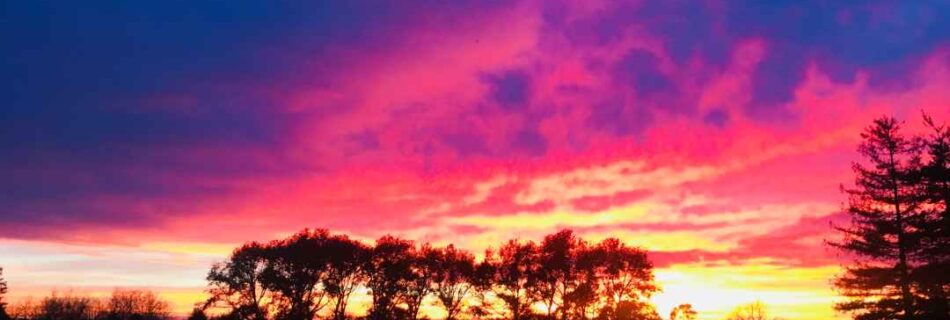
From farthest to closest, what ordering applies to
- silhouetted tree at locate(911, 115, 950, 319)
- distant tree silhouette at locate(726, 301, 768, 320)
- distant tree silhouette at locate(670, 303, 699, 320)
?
distant tree silhouette at locate(726, 301, 768, 320) → distant tree silhouette at locate(670, 303, 699, 320) → silhouetted tree at locate(911, 115, 950, 319)

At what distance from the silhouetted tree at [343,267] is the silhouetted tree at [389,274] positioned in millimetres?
1225

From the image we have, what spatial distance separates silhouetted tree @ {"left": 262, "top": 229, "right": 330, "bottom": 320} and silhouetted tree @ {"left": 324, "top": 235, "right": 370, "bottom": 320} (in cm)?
71

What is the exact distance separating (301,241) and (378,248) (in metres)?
9.39

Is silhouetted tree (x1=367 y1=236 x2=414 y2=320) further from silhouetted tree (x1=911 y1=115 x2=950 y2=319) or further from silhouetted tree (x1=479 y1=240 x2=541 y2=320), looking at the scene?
silhouetted tree (x1=911 y1=115 x2=950 y2=319)

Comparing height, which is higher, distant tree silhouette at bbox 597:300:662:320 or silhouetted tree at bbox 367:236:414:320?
silhouetted tree at bbox 367:236:414:320

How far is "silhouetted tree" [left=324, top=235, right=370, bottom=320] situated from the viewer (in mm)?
80438

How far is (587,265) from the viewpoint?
3113 inches

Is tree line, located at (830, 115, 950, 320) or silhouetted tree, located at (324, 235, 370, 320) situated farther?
silhouetted tree, located at (324, 235, 370, 320)

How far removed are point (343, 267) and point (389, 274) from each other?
5.66m

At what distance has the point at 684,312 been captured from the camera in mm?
72250

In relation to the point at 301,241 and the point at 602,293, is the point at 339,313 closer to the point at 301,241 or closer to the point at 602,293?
the point at 301,241

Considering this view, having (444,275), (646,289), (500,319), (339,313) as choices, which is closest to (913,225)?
(646,289)

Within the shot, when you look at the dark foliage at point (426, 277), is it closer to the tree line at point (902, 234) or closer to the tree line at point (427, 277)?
the tree line at point (427, 277)

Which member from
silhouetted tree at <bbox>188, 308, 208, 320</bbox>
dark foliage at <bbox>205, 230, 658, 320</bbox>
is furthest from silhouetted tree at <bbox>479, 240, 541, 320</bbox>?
silhouetted tree at <bbox>188, 308, 208, 320</bbox>
